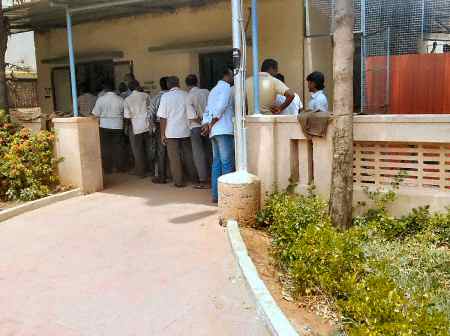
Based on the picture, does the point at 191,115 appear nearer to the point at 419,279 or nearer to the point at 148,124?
the point at 148,124

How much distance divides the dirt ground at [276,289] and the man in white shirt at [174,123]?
2.65 meters

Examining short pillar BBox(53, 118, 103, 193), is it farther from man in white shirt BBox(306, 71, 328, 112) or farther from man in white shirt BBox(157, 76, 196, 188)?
→ man in white shirt BBox(306, 71, 328, 112)

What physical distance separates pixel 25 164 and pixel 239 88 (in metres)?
3.67

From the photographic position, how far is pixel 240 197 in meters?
5.44

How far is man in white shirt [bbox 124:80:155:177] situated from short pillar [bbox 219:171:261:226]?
3312 millimetres

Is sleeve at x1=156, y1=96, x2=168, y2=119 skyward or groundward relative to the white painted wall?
groundward

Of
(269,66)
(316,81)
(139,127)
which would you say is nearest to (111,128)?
(139,127)

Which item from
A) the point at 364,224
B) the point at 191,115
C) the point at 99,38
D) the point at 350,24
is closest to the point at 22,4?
the point at 99,38

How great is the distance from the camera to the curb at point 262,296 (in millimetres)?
3426

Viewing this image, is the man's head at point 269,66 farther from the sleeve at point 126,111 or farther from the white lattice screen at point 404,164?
the sleeve at point 126,111

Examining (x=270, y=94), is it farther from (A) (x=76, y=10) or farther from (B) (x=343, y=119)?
(A) (x=76, y=10)

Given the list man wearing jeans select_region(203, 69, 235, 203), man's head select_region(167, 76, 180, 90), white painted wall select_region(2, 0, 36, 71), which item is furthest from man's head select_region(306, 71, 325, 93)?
white painted wall select_region(2, 0, 36, 71)

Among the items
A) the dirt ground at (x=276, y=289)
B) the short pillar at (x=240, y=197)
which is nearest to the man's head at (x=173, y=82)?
the short pillar at (x=240, y=197)

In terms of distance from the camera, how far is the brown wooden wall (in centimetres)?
664
